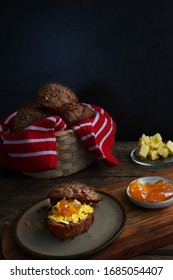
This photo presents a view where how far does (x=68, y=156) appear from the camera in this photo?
1.34m

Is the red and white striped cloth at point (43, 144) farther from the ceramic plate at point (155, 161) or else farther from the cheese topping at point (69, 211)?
the cheese topping at point (69, 211)

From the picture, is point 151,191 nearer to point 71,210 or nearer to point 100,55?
point 71,210

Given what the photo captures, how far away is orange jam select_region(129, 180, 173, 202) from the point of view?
3.46ft

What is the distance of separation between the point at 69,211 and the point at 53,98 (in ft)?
1.64

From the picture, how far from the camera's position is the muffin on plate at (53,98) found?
1328 mm

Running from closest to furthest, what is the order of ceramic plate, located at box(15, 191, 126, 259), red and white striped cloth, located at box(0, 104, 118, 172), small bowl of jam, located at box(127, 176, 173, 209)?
ceramic plate, located at box(15, 191, 126, 259)
small bowl of jam, located at box(127, 176, 173, 209)
red and white striped cloth, located at box(0, 104, 118, 172)

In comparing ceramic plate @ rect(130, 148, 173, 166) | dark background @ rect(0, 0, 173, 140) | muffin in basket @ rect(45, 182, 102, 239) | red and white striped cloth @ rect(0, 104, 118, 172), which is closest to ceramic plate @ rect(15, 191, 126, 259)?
muffin in basket @ rect(45, 182, 102, 239)

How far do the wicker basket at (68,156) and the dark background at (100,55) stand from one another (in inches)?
12.5

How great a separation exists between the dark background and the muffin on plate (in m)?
0.26

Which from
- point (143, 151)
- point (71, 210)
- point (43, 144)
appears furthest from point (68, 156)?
point (71, 210)

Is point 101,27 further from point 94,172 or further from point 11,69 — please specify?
point 94,172

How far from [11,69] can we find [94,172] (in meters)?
0.57

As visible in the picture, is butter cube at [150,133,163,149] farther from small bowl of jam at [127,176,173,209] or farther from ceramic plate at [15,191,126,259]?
ceramic plate at [15,191,126,259]
